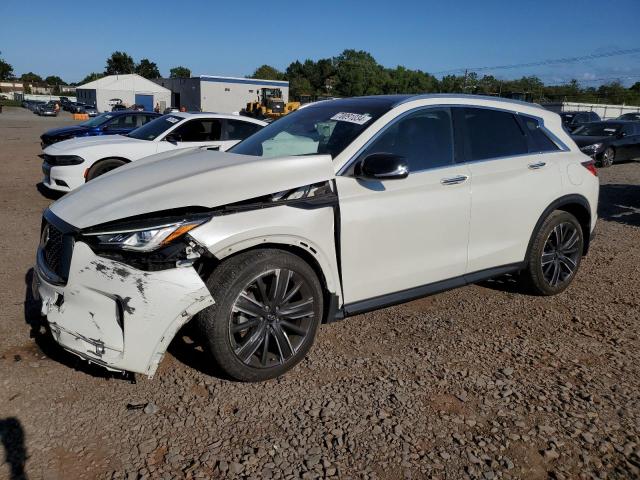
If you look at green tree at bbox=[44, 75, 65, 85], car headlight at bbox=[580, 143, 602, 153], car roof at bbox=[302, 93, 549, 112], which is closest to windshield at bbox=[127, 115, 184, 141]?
car roof at bbox=[302, 93, 549, 112]

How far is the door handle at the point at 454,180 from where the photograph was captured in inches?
149

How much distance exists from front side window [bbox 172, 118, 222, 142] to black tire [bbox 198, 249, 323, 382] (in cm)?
627

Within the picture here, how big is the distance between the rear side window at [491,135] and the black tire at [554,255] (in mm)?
732

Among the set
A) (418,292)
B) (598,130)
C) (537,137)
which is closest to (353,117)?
(418,292)

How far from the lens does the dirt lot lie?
8.25 ft

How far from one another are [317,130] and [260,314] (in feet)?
5.10

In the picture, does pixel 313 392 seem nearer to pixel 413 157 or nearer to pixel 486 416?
pixel 486 416

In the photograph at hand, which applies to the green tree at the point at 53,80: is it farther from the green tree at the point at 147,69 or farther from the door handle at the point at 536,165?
the door handle at the point at 536,165

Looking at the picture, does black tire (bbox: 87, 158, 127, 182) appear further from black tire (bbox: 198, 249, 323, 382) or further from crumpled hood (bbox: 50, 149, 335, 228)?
black tire (bbox: 198, 249, 323, 382)

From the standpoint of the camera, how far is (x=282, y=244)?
3127mm

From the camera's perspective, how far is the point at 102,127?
39.9ft

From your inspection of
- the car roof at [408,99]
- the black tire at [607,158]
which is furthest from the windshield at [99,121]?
the black tire at [607,158]

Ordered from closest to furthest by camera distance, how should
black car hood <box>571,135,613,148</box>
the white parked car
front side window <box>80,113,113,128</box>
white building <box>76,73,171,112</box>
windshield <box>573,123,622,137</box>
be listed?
the white parked car → front side window <box>80,113,113,128</box> → black car hood <box>571,135,613,148</box> → windshield <box>573,123,622,137</box> → white building <box>76,73,171,112</box>

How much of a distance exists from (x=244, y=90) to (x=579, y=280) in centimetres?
5792
